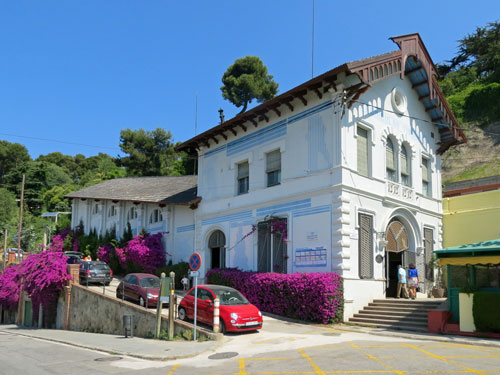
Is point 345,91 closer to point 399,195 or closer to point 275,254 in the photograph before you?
point 399,195

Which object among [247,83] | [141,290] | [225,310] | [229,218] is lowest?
[225,310]

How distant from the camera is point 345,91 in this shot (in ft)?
64.4

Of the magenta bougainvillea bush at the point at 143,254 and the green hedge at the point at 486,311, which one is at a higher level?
the magenta bougainvillea bush at the point at 143,254

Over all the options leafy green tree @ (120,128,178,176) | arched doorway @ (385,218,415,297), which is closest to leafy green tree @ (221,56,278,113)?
leafy green tree @ (120,128,178,176)

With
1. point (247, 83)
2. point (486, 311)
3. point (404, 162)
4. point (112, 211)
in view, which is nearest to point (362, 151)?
point (404, 162)

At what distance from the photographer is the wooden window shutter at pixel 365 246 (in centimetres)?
1961

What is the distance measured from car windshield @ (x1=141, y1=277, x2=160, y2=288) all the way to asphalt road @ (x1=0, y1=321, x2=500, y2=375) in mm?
5911

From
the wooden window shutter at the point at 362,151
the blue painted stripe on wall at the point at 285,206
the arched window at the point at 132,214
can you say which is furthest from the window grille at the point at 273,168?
the arched window at the point at 132,214

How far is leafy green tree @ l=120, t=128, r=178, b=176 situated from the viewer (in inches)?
2500

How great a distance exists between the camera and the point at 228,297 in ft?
55.3

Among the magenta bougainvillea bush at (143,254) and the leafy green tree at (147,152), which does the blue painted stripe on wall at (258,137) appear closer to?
the magenta bougainvillea bush at (143,254)

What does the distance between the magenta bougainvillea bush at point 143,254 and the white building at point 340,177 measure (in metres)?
3.99

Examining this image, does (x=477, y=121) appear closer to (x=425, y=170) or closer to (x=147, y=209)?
(x=425, y=170)

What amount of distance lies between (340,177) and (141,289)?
996cm
